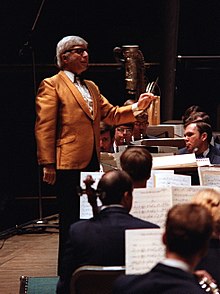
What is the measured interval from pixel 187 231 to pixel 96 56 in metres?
6.08

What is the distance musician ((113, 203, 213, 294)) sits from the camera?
79.9 inches

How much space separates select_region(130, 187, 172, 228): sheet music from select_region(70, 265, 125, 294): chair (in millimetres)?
649

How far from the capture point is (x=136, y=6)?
27.3 feet

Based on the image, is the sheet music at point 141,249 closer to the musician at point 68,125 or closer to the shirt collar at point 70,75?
the musician at point 68,125

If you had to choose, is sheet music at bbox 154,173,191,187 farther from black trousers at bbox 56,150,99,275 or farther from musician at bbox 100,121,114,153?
musician at bbox 100,121,114,153

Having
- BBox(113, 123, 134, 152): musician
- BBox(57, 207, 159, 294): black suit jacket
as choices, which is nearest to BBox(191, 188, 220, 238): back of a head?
BBox(57, 207, 159, 294): black suit jacket

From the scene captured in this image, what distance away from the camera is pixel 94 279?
258cm

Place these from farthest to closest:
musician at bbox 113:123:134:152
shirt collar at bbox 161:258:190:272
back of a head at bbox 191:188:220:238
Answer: musician at bbox 113:123:134:152 → back of a head at bbox 191:188:220:238 → shirt collar at bbox 161:258:190:272

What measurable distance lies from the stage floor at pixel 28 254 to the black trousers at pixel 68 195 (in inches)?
20.6

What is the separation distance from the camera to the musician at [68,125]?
4516 mm

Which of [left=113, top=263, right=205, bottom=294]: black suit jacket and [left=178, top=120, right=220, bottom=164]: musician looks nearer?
[left=113, top=263, right=205, bottom=294]: black suit jacket

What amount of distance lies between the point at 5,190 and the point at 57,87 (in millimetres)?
2684

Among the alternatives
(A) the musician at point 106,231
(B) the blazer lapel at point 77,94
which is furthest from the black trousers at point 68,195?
(A) the musician at point 106,231

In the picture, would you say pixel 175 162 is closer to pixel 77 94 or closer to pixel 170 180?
pixel 170 180
